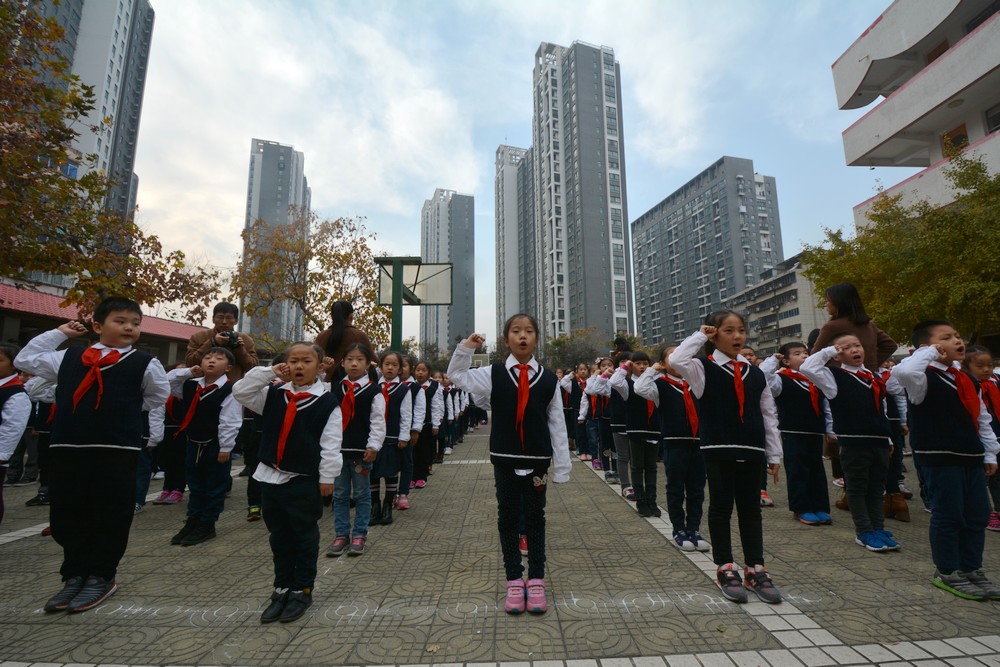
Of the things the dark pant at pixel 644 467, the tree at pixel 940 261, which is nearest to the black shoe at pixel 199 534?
the dark pant at pixel 644 467

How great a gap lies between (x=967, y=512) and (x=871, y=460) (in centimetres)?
102

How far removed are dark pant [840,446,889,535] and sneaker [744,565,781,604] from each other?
5.65ft

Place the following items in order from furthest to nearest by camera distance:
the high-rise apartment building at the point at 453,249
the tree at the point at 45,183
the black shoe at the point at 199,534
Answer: the high-rise apartment building at the point at 453,249
the tree at the point at 45,183
the black shoe at the point at 199,534

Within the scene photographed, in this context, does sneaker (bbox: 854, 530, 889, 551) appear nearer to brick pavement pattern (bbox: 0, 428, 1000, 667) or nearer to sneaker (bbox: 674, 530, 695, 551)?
brick pavement pattern (bbox: 0, 428, 1000, 667)

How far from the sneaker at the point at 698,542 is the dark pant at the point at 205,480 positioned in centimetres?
457

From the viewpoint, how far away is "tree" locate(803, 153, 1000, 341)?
10.3 meters

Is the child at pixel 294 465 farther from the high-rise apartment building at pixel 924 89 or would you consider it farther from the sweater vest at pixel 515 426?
the high-rise apartment building at pixel 924 89

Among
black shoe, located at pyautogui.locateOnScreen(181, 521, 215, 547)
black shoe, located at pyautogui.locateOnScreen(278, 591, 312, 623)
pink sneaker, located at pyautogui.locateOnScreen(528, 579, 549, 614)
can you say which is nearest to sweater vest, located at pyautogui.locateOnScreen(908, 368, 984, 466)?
pink sneaker, located at pyautogui.locateOnScreen(528, 579, 549, 614)

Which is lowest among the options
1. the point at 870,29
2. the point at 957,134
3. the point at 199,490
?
the point at 199,490

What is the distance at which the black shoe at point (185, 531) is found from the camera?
15.0ft

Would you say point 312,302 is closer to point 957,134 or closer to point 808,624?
point 808,624

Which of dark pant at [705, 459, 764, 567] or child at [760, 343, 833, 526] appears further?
child at [760, 343, 833, 526]

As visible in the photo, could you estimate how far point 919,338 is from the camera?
12.6 feet

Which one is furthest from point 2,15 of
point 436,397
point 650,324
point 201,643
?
point 650,324
